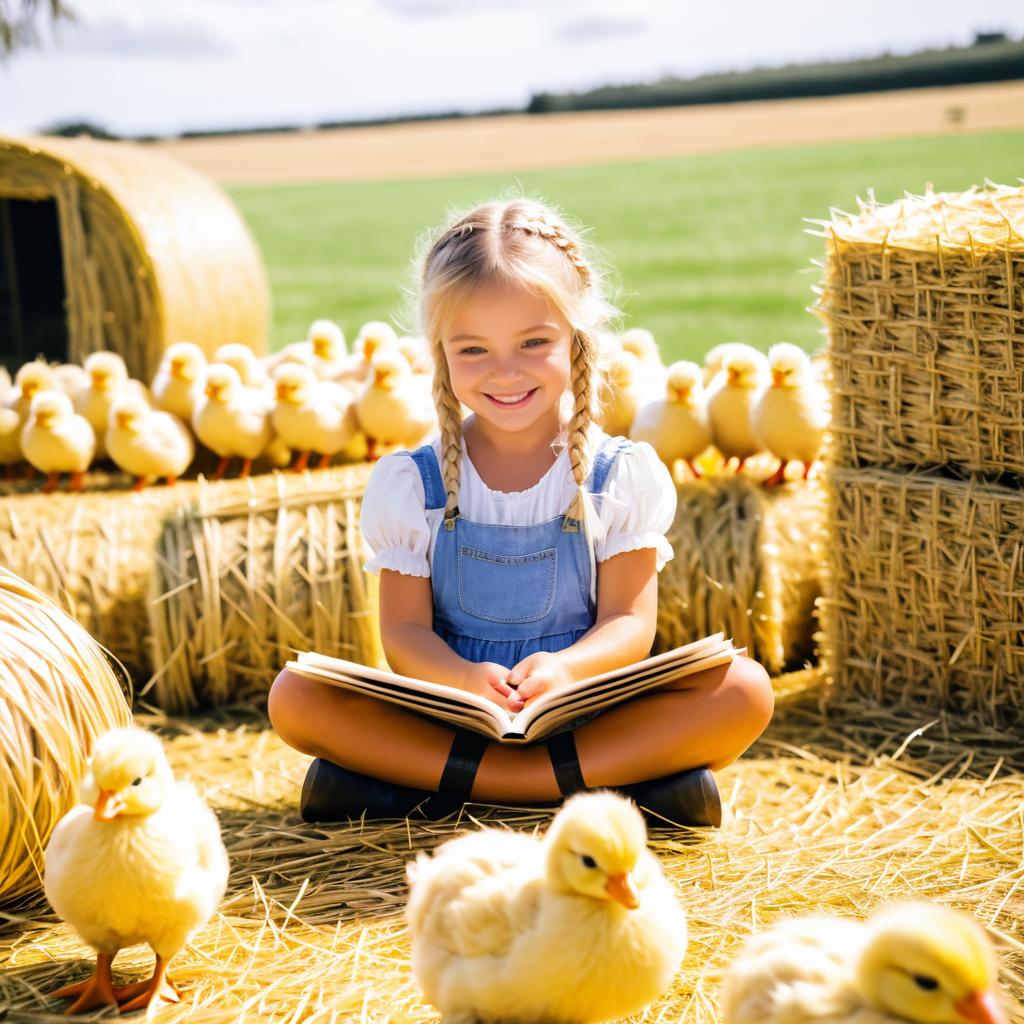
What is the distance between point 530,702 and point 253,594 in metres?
1.52

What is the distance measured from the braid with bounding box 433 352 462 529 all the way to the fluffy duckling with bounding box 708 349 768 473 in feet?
4.18

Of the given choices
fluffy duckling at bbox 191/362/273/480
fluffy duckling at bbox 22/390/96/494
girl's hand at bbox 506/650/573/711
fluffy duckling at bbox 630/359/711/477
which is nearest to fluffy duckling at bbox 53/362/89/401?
fluffy duckling at bbox 22/390/96/494

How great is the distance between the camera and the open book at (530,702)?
2.54 metres

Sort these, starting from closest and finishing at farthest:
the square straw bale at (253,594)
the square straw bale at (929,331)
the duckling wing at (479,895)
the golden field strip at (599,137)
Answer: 1. the duckling wing at (479,895)
2. the square straw bale at (929,331)
3. the square straw bale at (253,594)
4. the golden field strip at (599,137)

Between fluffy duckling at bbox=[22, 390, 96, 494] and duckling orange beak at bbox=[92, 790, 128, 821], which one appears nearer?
duckling orange beak at bbox=[92, 790, 128, 821]

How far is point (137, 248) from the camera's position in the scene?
546 centimetres

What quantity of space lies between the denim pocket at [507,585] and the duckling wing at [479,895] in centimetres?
104

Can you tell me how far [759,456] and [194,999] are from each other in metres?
2.88

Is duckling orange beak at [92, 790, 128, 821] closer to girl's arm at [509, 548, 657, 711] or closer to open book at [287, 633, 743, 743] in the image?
open book at [287, 633, 743, 743]

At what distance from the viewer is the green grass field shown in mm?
14977

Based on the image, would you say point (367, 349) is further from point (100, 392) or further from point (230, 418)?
point (100, 392)

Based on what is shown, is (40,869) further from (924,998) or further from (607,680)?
(924,998)

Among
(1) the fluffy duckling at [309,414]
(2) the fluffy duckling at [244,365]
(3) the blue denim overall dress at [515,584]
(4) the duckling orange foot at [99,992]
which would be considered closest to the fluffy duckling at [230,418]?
(1) the fluffy duckling at [309,414]

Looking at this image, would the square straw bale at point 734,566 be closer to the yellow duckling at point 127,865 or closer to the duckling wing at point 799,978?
the yellow duckling at point 127,865
